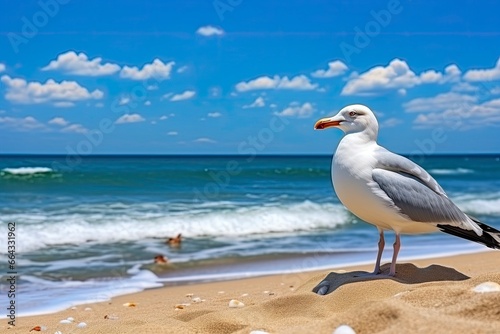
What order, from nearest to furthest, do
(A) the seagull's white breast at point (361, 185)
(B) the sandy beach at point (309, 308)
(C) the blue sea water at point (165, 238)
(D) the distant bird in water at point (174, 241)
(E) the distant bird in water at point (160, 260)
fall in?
(B) the sandy beach at point (309, 308) < (A) the seagull's white breast at point (361, 185) < (C) the blue sea water at point (165, 238) < (E) the distant bird in water at point (160, 260) < (D) the distant bird in water at point (174, 241)

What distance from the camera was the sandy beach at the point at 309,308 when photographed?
2682mm

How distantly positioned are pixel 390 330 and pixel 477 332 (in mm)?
323

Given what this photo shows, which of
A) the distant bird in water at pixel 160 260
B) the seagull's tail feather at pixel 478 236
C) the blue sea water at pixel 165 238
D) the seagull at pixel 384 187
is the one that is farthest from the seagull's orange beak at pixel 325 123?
the distant bird in water at pixel 160 260

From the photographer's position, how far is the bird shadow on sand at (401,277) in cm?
451

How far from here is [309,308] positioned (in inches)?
157

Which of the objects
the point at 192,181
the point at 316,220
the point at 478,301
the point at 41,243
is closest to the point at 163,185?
the point at 192,181

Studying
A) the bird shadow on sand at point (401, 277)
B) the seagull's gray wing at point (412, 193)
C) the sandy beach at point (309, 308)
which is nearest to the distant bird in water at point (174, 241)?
the sandy beach at point (309, 308)

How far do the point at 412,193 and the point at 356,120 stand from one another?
660 millimetres

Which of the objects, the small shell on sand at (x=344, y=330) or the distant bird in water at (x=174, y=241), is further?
the distant bird in water at (x=174, y=241)

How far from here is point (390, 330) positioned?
8.19 feet

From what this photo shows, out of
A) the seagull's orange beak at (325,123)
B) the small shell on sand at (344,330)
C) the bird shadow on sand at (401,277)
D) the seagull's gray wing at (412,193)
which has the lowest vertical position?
the bird shadow on sand at (401,277)

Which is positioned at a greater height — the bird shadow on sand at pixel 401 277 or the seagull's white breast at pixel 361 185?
the seagull's white breast at pixel 361 185

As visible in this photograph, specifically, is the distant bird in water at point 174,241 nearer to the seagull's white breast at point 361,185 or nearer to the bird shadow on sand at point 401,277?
the bird shadow on sand at point 401,277

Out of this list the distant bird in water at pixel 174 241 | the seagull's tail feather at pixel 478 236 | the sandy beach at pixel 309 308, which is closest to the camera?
the sandy beach at pixel 309 308
